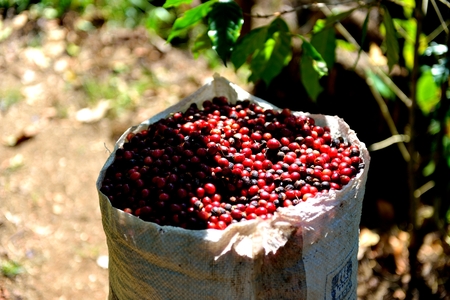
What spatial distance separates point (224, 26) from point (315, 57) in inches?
13.8

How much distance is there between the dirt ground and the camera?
2.65 metres

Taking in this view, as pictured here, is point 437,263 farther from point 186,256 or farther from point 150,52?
point 150,52

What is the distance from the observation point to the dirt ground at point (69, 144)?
8.70 feet

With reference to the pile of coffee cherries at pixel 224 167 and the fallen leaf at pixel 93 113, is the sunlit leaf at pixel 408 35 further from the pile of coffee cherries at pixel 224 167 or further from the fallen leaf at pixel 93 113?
the fallen leaf at pixel 93 113

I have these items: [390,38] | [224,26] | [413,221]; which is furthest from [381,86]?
[224,26]

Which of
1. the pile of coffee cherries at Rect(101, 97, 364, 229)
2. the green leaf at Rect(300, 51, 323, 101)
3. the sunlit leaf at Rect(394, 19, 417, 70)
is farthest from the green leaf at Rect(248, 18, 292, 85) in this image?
the sunlit leaf at Rect(394, 19, 417, 70)

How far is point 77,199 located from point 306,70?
166 centimetres

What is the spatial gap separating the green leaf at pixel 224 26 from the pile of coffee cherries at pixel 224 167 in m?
0.28

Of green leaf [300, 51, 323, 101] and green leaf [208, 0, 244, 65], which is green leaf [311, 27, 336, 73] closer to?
green leaf [300, 51, 323, 101]

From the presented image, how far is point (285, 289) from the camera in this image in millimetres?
1500

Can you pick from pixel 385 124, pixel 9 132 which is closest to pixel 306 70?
pixel 385 124

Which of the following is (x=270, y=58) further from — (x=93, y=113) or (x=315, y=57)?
(x=93, y=113)

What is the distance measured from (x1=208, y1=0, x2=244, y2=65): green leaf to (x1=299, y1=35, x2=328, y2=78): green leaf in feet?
0.84

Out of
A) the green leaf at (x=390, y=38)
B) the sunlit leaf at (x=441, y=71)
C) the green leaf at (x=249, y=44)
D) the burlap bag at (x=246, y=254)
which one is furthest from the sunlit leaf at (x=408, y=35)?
the burlap bag at (x=246, y=254)
